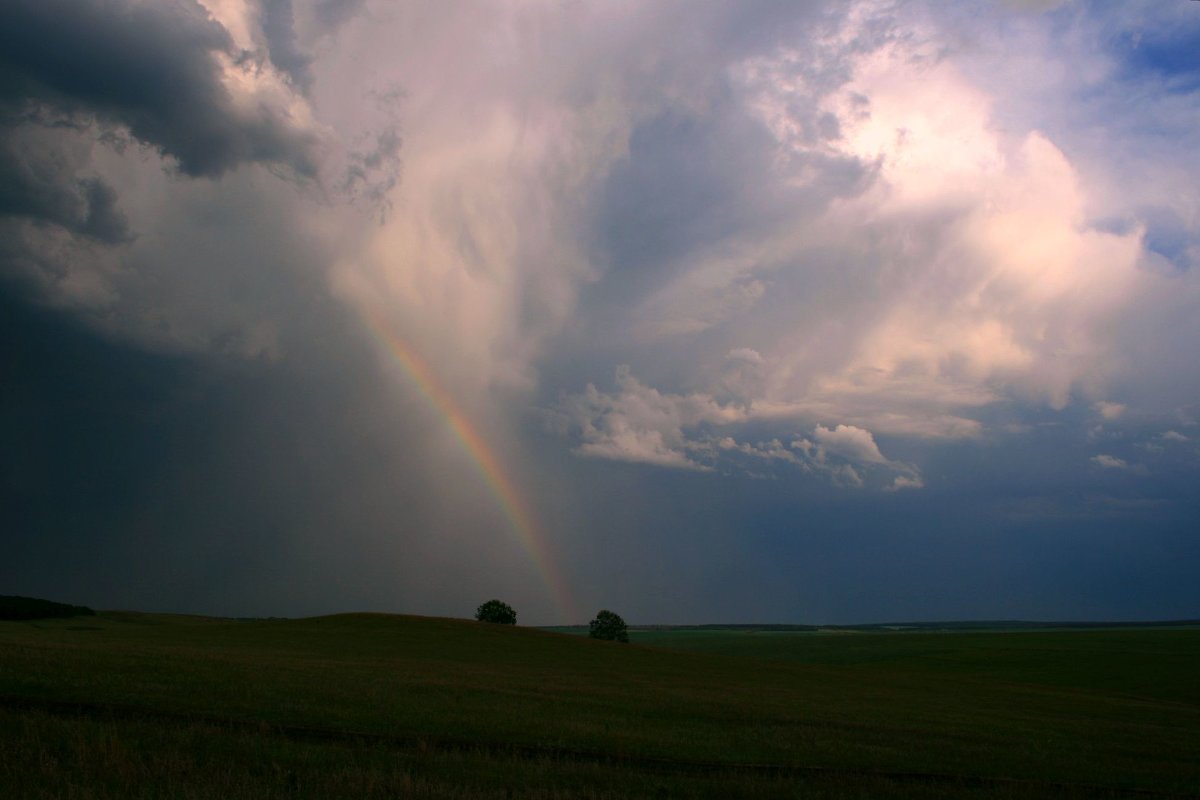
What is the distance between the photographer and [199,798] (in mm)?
10414

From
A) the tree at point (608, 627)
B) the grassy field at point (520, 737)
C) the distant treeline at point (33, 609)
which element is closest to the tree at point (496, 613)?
the tree at point (608, 627)

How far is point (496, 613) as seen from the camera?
376 feet

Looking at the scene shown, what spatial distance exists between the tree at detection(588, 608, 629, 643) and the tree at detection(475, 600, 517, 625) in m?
11.3

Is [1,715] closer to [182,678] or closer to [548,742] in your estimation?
[182,678]

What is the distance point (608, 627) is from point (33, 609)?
72.6 metres

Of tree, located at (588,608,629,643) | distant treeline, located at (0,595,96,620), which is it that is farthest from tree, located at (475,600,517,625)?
distant treeline, located at (0,595,96,620)

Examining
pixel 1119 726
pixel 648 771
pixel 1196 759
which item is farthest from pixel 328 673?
pixel 1119 726

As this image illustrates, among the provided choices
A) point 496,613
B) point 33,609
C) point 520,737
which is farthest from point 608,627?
point 520,737

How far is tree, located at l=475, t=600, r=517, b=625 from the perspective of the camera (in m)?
114

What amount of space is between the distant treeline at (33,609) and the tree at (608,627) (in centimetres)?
6667

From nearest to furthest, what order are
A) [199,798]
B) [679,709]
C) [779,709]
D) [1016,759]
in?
[199,798], [1016,759], [679,709], [779,709]

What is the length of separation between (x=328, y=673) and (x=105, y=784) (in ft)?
65.5

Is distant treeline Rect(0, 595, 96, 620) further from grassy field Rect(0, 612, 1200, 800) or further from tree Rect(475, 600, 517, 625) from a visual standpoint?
grassy field Rect(0, 612, 1200, 800)

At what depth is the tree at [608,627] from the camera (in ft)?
380
